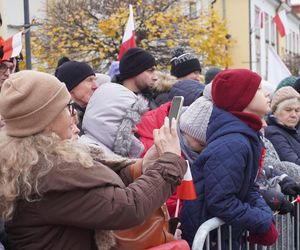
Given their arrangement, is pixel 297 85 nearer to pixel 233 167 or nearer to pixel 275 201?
pixel 275 201

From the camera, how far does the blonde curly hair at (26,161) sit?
2.12 metres

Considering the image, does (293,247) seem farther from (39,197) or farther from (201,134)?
(39,197)

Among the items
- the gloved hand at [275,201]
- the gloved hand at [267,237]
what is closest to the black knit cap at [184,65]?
the gloved hand at [275,201]

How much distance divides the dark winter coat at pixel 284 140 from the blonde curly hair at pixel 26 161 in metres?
2.81

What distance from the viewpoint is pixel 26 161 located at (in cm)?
215

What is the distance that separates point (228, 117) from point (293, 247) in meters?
1.45

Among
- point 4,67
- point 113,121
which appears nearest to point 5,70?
point 4,67

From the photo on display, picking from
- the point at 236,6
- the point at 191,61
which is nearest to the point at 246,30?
the point at 236,6

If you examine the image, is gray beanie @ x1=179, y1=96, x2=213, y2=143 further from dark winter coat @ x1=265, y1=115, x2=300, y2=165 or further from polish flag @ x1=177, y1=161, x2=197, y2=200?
dark winter coat @ x1=265, y1=115, x2=300, y2=165

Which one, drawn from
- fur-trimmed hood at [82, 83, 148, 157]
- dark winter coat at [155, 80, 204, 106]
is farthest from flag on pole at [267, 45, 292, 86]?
fur-trimmed hood at [82, 83, 148, 157]

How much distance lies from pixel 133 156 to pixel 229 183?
3.06 feet

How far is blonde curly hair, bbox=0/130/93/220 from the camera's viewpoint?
2125 millimetres

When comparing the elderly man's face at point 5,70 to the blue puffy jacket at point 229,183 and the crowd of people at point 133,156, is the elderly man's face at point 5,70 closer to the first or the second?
the crowd of people at point 133,156

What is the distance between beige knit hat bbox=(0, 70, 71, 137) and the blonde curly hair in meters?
0.04
